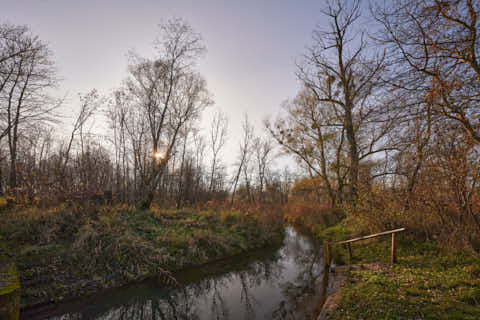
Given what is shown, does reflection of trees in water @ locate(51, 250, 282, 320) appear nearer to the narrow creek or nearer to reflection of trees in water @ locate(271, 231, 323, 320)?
the narrow creek

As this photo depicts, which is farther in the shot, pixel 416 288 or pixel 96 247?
pixel 96 247

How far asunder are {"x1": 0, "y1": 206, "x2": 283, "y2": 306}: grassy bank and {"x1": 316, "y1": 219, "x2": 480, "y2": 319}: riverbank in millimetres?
5814

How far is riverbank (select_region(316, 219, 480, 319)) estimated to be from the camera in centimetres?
362

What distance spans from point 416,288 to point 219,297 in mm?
5241

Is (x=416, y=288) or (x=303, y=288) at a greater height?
(x=416, y=288)

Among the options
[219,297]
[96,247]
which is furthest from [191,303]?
[96,247]

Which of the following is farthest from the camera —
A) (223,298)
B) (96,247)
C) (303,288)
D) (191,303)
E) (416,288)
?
(96,247)

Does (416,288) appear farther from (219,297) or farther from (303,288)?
(219,297)

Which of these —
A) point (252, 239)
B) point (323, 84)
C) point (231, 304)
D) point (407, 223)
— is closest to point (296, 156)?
point (323, 84)

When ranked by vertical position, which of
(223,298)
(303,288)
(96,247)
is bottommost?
(223,298)

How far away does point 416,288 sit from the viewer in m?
4.40

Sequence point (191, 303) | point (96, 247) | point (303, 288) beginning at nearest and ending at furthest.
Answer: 1. point (191, 303)
2. point (303, 288)
3. point (96, 247)

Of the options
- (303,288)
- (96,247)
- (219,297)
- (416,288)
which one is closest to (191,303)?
(219,297)

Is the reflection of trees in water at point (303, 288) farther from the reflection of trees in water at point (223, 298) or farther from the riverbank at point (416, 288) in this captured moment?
the riverbank at point (416, 288)
